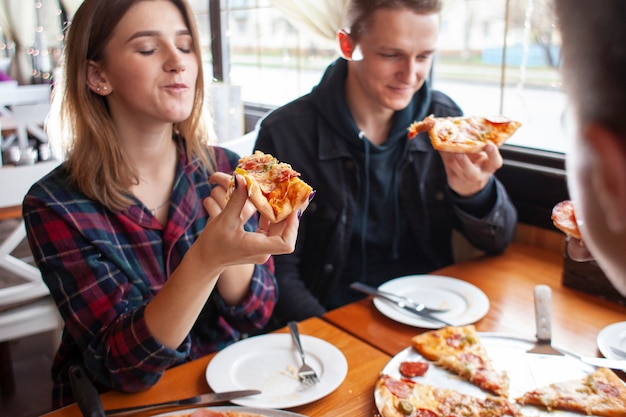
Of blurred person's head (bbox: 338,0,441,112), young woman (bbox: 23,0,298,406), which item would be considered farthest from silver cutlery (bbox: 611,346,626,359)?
blurred person's head (bbox: 338,0,441,112)

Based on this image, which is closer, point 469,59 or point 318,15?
point 318,15

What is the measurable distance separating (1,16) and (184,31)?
978 centimetres

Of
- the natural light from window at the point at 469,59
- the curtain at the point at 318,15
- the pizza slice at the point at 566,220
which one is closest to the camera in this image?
the pizza slice at the point at 566,220

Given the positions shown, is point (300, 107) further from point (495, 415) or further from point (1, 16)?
point (1, 16)

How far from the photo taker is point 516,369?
1.43m

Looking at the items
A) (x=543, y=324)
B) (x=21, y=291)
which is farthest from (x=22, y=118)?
(x=543, y=324)

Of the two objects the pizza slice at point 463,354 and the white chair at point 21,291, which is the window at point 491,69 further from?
the white chair at point 21,291

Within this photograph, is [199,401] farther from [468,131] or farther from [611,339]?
[468,131]

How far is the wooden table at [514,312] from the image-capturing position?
1622mm

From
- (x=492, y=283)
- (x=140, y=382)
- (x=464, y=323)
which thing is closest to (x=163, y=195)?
(x=140, y=382)

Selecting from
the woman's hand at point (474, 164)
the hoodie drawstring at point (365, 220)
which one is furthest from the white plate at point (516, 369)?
the hoodie drawstring at point (365, 220)

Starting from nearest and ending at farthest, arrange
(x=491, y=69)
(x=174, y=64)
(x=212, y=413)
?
1. (x=212, y=413)
2. (x=174, y=64)
3. (x=491, y=69)

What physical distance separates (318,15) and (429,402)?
9.10 ft

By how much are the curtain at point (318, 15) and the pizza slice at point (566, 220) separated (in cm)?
223
